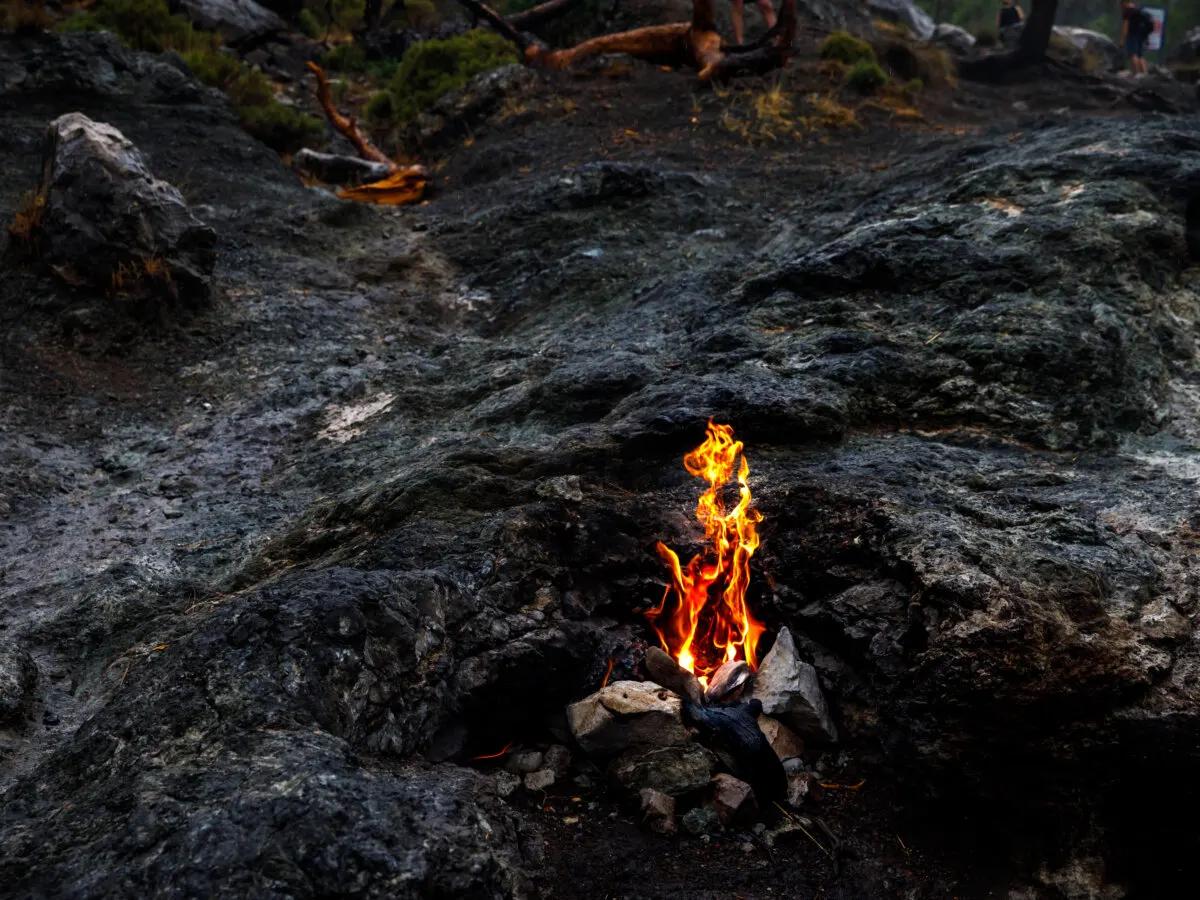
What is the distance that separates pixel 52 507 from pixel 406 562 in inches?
115

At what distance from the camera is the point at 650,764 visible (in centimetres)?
366

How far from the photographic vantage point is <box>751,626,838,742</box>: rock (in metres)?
3.87

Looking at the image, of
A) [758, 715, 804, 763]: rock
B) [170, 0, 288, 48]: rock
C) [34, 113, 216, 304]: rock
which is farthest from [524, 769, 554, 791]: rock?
[170, 0, 288, 48]: rock

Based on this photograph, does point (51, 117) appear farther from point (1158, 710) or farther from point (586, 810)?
point (1158, 710)

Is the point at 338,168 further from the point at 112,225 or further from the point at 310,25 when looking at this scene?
the point at 310,25

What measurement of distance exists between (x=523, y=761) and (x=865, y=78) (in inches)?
506

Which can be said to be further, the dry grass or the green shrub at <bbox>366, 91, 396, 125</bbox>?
the green shrub at <bbox>366, 91, 396, 125</bbox>

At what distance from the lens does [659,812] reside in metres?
3.53

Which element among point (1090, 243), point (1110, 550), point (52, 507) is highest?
point (1090, 243)

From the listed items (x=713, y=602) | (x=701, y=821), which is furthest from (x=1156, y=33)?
(x=701, y=821)

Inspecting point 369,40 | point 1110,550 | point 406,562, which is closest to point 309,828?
point 406,562

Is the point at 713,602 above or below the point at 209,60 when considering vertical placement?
below

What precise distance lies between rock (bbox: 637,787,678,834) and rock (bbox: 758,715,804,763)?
1.72 ft

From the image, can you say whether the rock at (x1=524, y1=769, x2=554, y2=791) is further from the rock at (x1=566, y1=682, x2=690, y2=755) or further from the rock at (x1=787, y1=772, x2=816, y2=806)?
the rock at (x1=787, y1=772, x2=816, y2=806)
